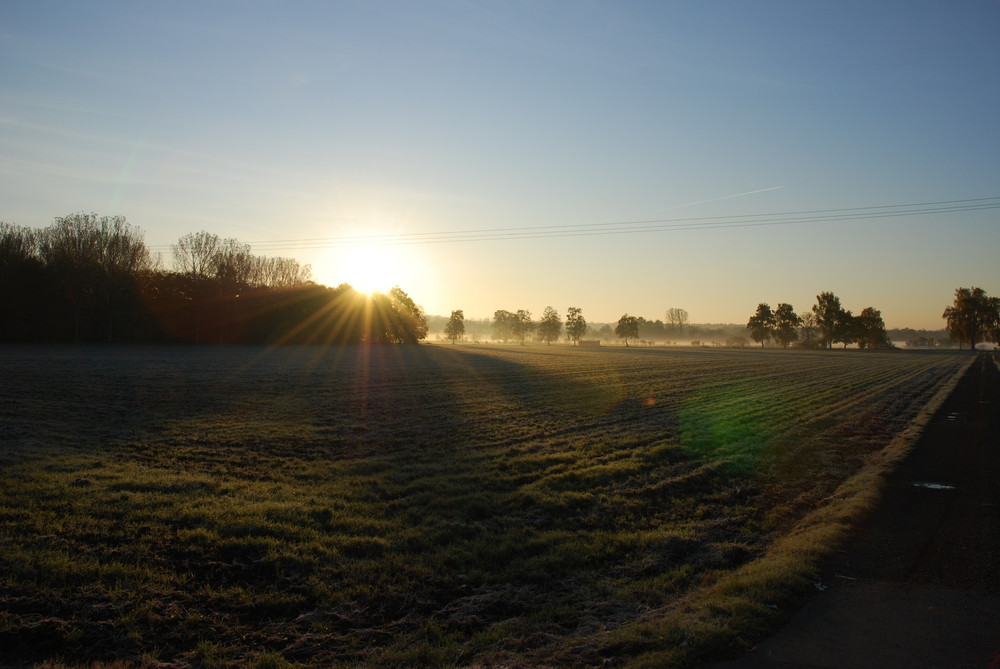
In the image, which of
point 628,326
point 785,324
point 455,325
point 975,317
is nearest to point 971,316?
point 975,317

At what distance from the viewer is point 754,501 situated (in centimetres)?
1013

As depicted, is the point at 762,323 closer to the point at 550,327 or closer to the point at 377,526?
the point at 550,327

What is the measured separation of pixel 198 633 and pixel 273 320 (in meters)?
74.0

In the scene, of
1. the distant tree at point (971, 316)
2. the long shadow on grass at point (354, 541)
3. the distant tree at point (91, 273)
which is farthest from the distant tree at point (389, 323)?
the distant tree at point (971, 316)

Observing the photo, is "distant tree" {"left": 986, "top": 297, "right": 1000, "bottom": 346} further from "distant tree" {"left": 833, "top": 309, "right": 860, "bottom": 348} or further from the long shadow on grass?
the long shadow on grass

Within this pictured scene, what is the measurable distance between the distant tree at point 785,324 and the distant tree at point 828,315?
474 cm

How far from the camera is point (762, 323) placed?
500ft

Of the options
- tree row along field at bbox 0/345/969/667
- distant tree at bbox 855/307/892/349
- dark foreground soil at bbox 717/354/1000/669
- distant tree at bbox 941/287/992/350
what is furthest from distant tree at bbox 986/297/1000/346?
dark foreground soil at bbox 717/354/1000/669

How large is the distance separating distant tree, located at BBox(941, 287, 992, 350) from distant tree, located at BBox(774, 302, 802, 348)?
35383mm

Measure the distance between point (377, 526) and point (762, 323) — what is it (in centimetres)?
15902

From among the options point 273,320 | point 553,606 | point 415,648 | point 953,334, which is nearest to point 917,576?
point 553,606

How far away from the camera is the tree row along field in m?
5.30

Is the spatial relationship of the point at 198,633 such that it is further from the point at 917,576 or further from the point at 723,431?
the point at 723,431

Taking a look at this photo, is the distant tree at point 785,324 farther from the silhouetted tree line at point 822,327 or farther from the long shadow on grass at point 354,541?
the long shadow on grass at point 354,541
